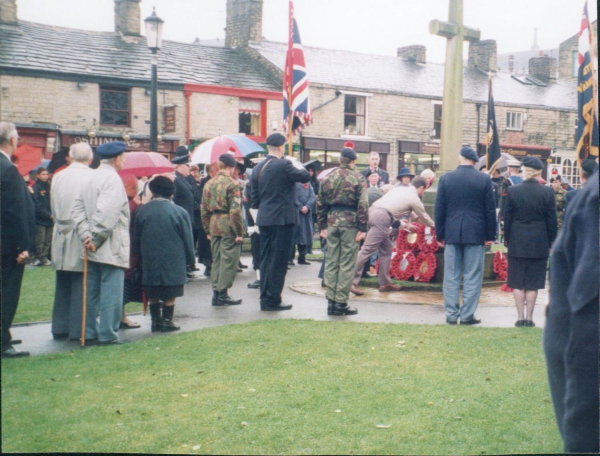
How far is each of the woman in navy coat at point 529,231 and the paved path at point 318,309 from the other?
1.00ft

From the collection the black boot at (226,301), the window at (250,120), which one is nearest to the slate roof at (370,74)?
the window at (250,120)

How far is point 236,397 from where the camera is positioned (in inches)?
181

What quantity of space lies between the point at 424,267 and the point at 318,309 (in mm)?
2507

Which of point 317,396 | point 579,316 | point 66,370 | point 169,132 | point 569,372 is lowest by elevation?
point 317,396

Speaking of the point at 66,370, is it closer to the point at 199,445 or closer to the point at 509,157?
the point at 199,445

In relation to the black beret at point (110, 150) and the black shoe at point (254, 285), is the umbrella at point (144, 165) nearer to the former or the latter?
the black beret at point (110, 150)

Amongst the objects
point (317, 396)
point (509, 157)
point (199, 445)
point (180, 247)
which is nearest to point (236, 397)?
point (317, 396)

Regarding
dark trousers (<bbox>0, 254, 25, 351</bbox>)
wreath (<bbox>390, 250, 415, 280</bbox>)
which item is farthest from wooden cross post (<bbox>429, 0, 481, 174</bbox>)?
dark trousers (<bbox>0, 254, 25, 351</bbox>)

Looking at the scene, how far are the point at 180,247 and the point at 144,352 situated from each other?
150cm

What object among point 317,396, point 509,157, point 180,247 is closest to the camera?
point 317,396

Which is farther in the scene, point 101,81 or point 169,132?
point 169,132

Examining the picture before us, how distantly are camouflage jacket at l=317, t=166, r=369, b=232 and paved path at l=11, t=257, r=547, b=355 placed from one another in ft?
3.46

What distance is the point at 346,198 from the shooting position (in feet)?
25.3

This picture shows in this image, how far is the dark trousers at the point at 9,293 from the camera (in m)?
3.02
